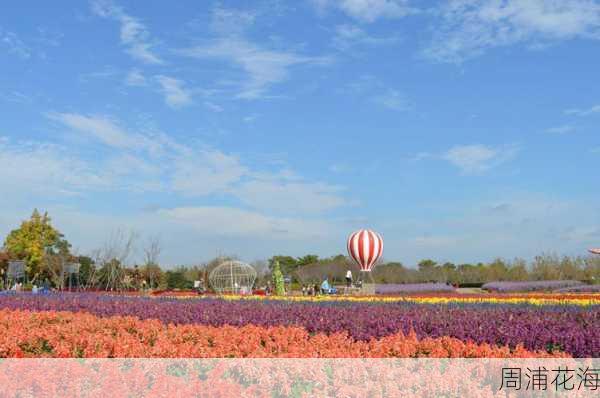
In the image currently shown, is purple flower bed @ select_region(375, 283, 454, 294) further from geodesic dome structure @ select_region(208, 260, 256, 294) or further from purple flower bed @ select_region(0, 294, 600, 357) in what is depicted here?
purple flower bed @ select_region(0, 294, 600, 357)

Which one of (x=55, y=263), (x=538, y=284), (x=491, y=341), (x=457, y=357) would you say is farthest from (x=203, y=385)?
(x=55, y=263)

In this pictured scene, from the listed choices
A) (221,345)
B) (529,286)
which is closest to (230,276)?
(529,286)

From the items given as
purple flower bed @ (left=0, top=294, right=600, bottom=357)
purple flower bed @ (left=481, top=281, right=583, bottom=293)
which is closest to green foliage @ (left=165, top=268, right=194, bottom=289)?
purple flower bed @ (left=481, top=281, right=583, bottom=293)

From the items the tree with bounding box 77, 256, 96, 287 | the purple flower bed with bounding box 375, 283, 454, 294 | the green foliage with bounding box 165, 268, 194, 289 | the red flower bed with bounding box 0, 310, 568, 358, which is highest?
the tree with bounding box 77, 256, 96, 287

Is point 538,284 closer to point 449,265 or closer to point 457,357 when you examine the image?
point 449,265

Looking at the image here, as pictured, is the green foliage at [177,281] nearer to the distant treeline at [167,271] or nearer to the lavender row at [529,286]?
the distant treeline at [167,271]

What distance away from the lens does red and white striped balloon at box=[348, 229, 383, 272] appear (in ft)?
104

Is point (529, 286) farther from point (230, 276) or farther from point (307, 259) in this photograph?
point (307, 259)

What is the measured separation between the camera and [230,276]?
32.9m

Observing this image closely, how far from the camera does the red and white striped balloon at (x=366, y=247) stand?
3164 centimetres

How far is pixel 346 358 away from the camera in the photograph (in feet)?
15.8

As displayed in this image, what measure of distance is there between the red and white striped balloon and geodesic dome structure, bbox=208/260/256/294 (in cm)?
552

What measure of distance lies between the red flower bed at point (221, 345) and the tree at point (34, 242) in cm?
3987

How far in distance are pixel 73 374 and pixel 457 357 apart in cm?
286
